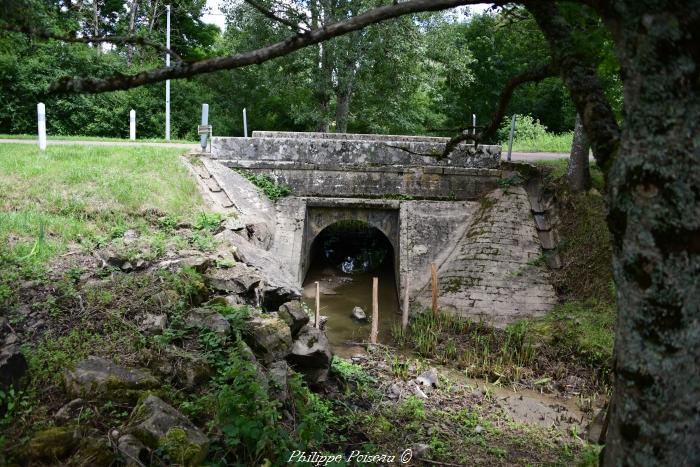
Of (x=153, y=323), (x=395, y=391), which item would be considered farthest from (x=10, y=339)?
(x=395, y=391)

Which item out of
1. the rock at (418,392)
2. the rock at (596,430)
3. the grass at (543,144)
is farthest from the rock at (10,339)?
the grass at (543,144)

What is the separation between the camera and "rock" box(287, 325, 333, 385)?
6.42 metres

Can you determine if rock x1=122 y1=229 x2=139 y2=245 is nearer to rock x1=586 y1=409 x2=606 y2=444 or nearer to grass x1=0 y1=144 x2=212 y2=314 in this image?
grass x1=0 y1=144 x2=212 y2=314

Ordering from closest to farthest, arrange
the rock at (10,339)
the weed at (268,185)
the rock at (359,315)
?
the rock at (10,339) → the rock at (359,315) → the weed at (268,185)

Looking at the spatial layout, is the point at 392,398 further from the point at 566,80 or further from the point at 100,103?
the point at 100,103

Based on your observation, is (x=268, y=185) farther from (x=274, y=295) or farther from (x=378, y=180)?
(x=274, y=295)

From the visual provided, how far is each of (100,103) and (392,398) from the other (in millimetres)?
20240

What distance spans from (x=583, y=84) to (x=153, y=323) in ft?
15.0

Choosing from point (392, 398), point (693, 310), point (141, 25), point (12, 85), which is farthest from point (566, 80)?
point (141, 25)

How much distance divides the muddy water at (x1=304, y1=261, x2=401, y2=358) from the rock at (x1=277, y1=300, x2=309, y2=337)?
2.60 metres

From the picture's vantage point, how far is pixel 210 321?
19.8ft

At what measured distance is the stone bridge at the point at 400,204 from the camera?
11.9 m

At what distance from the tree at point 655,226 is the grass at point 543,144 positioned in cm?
1619

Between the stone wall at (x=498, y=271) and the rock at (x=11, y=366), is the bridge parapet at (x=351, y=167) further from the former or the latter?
the rock at (x=11, y=366)
